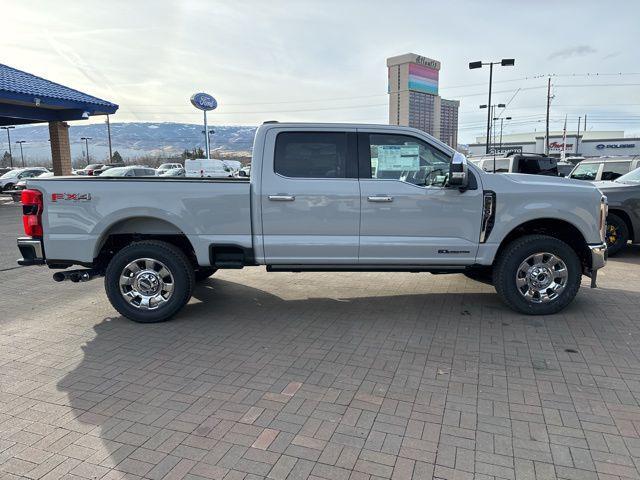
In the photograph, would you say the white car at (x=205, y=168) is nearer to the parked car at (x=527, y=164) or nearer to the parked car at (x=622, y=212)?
the parked car at (x=527, y=164)

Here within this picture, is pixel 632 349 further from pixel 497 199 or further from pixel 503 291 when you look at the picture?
pixel 497 199

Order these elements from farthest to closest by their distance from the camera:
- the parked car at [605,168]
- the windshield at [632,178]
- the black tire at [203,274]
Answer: the parked car at [605,168]
the windshield at [632,178]
the black tire at [203,274]

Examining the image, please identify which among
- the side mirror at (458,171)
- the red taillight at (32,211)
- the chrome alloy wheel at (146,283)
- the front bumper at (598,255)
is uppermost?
the side mirror at (458,171)

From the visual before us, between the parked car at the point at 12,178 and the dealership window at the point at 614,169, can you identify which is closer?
the dealership window at the point at 614,169

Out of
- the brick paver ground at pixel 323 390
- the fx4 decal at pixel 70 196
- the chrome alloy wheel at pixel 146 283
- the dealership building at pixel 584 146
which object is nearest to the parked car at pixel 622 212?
the brick paver ground at pixel 323 390

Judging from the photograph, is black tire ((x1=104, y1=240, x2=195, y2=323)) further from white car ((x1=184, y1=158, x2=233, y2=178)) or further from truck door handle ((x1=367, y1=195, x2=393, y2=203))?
white car ((x1=184, y1=158, x2=233, y2=178))

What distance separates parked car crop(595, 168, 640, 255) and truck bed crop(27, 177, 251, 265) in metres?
7.00

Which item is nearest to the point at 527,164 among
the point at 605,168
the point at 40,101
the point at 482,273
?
the point at 605,168

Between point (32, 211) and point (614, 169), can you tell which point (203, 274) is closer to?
point (32, 211)

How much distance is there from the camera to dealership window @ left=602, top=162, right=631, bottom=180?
38.4 ft

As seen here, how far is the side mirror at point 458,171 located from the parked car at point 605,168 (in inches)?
326

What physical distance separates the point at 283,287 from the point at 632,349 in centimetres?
427

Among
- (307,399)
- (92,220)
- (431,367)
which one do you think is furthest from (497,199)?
(92,220)

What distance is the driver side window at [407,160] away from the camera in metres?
5.29
